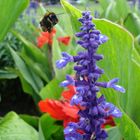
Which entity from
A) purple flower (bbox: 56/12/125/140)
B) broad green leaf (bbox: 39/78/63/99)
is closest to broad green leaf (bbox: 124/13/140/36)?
broad green leaf (bbox: 39/78/63/99)

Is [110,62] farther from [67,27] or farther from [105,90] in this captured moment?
[67,27]

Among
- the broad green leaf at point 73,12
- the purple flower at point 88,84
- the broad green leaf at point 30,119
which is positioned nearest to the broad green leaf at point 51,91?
the broad green leaf at point 30,119

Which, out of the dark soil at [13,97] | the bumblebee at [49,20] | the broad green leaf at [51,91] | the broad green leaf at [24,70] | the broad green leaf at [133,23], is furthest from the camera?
the dark soil at [13,97]

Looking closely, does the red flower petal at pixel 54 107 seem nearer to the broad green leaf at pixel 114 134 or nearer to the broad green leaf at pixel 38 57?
the broad green leaf at pixel 114 134

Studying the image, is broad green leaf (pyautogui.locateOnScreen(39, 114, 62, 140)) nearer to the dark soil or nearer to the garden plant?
the garden plant

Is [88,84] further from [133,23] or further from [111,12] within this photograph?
[111,12]

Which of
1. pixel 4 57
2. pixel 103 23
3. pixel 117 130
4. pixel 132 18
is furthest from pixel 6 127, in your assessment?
pixel 4 57
